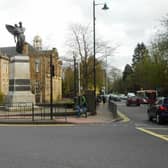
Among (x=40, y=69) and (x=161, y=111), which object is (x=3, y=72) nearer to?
(x=40, y=69)

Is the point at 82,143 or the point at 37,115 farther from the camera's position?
the point at 37,115

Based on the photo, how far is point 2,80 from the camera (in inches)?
3809

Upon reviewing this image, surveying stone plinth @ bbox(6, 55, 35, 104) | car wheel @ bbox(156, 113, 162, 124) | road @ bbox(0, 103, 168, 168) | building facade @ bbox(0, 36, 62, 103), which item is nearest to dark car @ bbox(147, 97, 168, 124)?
car wheel @ bbox(156, 113, 162, 124)

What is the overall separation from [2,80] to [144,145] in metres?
83.1

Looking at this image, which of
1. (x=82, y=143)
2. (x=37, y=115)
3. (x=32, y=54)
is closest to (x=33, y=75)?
(x=32, y=54)

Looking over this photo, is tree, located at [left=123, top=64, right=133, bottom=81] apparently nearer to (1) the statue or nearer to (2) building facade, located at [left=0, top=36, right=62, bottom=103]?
(2) building facade, located at [left=0, top=36, right=62, bottom=103]

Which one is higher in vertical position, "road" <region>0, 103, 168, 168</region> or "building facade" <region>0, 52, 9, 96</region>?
"building facade" <region>0, 52, 9, 96</region>

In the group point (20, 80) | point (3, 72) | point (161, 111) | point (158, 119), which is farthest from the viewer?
point (3, 72)

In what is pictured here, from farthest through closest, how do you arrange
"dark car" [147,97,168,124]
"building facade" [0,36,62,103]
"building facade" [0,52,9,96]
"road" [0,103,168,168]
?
"building facade" [0,52,9,96] → "building facade" [0,36,62,103] → "dark car" [147,97,168,124] → "road" [0,103,168,168]

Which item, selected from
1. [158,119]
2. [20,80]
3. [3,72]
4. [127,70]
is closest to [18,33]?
[20,80]

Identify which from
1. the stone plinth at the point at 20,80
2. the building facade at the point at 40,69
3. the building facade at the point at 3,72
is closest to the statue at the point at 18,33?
the stone plinth at the point at 20,80

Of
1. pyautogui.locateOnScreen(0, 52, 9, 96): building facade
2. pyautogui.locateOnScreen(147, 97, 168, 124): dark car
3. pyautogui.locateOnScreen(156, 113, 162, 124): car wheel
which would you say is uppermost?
pyautogui.locateOnScreen(0, 52, 9, 96): building facade

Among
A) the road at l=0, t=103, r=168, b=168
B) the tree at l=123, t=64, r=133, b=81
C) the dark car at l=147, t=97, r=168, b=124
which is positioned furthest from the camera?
the tree at l=123, t=64, r=133, b=81

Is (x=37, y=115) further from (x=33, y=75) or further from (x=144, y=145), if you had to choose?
(x=33, y=75)
